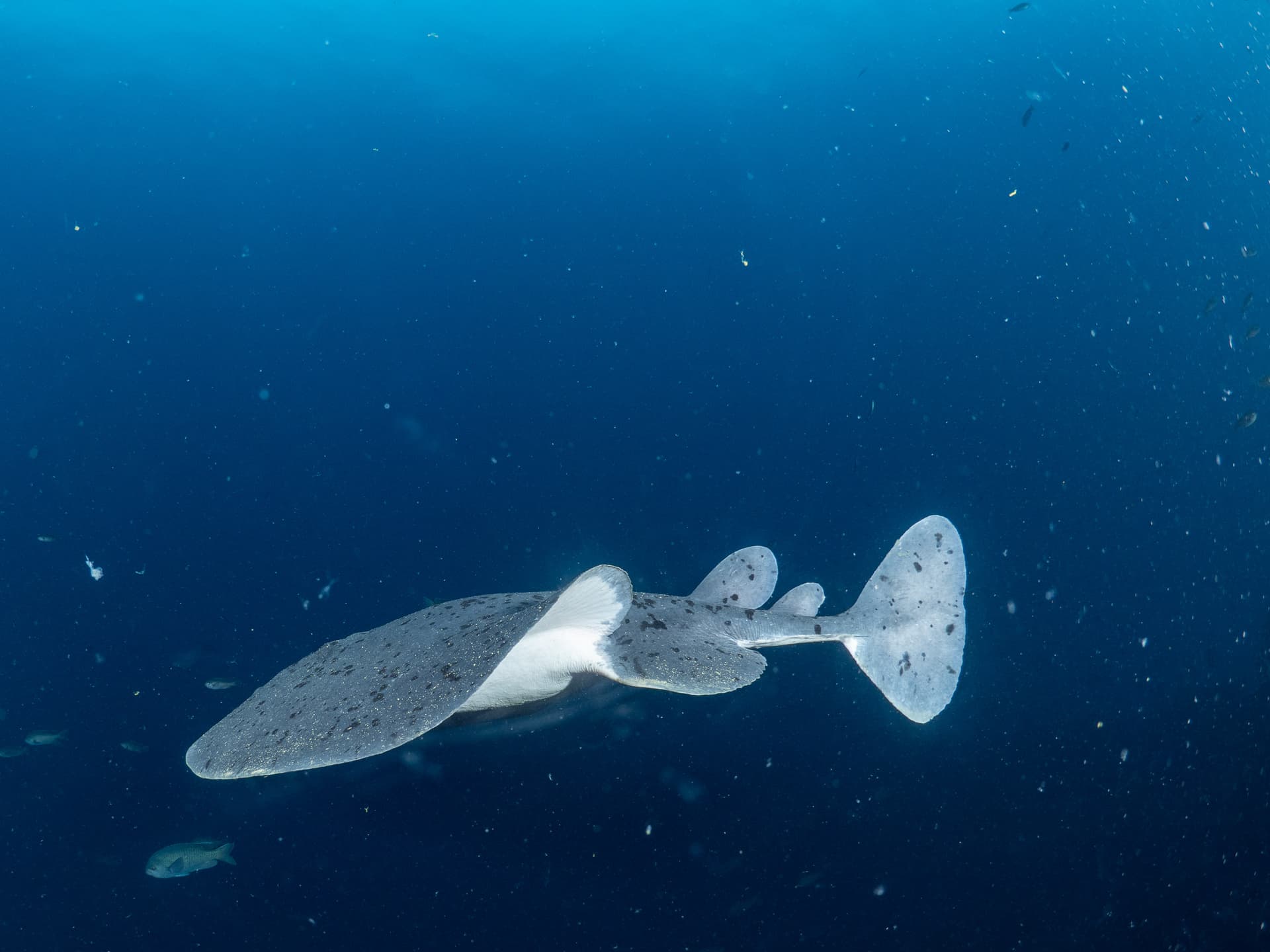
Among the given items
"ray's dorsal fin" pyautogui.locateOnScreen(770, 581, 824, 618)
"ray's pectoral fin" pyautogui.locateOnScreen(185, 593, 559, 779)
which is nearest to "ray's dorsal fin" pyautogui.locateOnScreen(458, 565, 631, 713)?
"ray's pectoral fin" pyautogui.locateOnScreen(185, 593, 559, 779)

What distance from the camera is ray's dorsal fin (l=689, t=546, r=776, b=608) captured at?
3.59m

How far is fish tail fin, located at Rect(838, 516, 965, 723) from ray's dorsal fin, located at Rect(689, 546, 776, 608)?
482 mm

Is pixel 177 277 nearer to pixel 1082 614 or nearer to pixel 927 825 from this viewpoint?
pixel 927 825

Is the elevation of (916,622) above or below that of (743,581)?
below

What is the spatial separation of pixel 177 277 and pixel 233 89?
2430mm

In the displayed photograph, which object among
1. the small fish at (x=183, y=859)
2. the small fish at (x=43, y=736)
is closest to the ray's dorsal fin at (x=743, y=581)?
the small fish at (x=183, y=859)

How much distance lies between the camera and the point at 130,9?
6543 mm

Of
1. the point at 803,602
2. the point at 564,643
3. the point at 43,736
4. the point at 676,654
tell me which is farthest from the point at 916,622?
the point at 43,736

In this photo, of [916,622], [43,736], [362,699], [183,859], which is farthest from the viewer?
[43,736]

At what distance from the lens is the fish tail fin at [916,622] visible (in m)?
3.43

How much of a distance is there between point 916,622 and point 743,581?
102 centimetres

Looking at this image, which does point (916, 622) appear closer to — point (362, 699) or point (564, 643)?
point (564, 643)

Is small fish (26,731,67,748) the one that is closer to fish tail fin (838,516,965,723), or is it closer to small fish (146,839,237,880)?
small fish (146,839,237,880)

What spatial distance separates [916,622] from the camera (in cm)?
353
